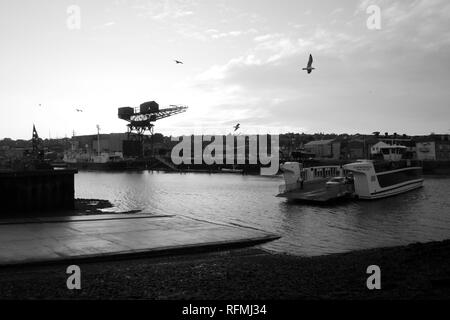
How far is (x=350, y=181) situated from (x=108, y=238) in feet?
90.7

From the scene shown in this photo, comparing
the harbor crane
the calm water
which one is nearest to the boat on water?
the calm water

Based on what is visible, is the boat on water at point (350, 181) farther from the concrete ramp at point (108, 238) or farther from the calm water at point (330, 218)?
the concrete ramp at point (108, 238)

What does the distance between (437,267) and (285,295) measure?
13.7 ft

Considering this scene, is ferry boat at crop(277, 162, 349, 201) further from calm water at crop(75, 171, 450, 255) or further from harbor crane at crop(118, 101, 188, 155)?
harbor crane at crop(118, 101, 188, 155)

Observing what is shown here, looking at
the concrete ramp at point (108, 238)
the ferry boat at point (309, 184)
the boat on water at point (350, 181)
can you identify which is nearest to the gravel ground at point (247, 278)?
the concrete ramp at point (108, 238)

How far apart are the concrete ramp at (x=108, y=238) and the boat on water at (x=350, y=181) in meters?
17.8

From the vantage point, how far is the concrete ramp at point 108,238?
40.7ft

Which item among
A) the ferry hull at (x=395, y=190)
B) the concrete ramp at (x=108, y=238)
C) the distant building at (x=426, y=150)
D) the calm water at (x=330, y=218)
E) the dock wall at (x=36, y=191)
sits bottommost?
the calm water at (x=330, y=218)

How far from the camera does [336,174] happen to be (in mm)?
46906

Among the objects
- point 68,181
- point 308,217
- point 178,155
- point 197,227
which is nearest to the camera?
point 197,227

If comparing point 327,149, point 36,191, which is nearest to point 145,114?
point 327,149

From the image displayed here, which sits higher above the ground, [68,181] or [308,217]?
[68,181]
